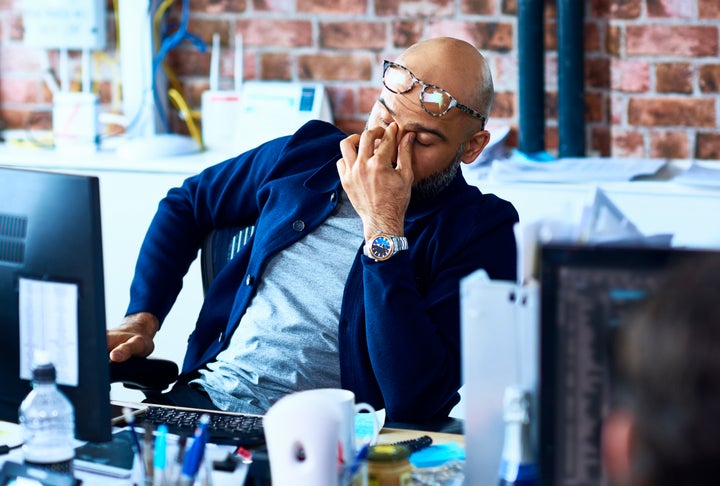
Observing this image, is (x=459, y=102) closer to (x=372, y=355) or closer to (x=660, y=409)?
(x=372, y=355)

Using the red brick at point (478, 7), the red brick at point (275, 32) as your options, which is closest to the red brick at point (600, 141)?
the red brick at point (478, 7)

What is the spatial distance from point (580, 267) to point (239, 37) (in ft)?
7.43

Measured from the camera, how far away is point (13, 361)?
1.35 m

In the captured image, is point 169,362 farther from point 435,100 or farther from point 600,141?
point 600,141

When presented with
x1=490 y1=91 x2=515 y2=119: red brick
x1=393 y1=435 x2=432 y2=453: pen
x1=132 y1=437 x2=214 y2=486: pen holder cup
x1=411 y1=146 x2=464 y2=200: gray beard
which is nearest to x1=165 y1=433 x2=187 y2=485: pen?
x1=132 y1=437 x2=214 y2=486: pen holder cup

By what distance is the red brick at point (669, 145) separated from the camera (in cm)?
270

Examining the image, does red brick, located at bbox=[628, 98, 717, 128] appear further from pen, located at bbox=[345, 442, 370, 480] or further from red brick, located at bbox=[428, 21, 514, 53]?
pen, located at bbox=[345, 442, 370, 480]

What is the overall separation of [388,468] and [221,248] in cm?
95

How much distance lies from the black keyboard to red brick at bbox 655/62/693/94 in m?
1.66

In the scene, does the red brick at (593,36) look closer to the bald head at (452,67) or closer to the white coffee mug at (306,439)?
the bald head at (452,67)

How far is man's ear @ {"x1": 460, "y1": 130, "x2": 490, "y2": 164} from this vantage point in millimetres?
1942

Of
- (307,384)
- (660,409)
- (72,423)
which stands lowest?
(307,384)

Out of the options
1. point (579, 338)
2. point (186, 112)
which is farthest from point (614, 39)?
point (579, 338)

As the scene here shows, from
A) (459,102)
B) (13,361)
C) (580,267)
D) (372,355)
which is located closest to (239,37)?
(459,102)
